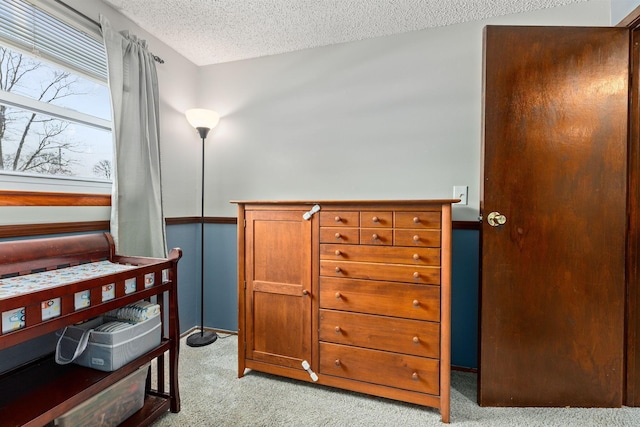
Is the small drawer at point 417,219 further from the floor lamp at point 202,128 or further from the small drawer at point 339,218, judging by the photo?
the floor lamp at point 202,128

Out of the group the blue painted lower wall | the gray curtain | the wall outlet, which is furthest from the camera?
the blue painted lower wall

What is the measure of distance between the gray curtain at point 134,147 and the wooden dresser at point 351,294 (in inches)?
26.5

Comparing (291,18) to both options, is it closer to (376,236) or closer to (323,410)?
(376,236)

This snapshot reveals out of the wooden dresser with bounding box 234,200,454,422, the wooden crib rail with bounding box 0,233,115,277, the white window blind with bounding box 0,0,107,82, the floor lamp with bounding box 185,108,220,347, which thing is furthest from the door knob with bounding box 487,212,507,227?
the white window blind with bounding box 0,0,107,82

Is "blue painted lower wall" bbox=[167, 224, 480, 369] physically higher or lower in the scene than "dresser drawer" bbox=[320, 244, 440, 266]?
lower

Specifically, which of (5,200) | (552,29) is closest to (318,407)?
(5,200)

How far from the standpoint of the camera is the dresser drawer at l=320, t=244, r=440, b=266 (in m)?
1.61

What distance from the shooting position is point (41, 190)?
5.34 ft

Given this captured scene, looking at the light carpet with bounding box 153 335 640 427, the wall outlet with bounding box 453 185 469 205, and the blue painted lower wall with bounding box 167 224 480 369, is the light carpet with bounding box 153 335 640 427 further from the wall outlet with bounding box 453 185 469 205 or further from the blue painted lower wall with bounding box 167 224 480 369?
the wall outlet with bounding box 453 185 469 205

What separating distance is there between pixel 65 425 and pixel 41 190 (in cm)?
112

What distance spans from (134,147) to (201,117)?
1.80 ft

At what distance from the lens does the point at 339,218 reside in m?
1.76

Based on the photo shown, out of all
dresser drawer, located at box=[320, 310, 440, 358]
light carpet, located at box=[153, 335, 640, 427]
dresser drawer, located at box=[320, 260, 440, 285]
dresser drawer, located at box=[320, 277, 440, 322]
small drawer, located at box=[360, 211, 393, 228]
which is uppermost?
small drawer, located at box=[360, 211, 393, 228]

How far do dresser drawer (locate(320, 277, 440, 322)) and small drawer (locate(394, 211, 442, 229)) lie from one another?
1.02 ft
